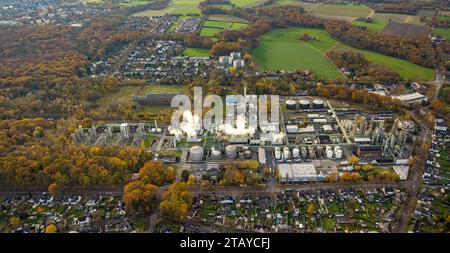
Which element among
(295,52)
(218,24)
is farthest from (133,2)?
(295,52)

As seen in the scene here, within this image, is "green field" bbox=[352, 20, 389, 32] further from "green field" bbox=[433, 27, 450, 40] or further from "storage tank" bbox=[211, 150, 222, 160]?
"storage tank" bbox=[211, 150, 222, 160]

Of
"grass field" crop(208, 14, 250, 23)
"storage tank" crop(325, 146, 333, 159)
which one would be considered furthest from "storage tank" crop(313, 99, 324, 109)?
"grass field" crop(208, 14, 250, 23)

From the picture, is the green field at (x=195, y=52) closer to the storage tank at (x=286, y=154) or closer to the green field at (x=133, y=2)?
the storage tank at (x=286, y=154)

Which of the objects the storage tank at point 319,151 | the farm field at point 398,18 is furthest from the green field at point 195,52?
the farm field at point 398,18

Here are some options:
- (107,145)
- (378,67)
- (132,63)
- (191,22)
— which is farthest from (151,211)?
(191,22)

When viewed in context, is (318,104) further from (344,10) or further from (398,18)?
(344,10)
